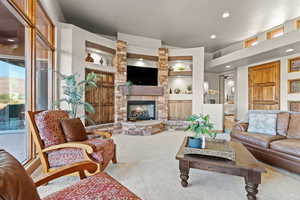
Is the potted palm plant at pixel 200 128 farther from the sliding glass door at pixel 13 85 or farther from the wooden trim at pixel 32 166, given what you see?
the sliding glass door at pixel 13 85

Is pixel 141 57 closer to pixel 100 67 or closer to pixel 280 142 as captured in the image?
pixel 100 67

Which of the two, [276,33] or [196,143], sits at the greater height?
[276,33]

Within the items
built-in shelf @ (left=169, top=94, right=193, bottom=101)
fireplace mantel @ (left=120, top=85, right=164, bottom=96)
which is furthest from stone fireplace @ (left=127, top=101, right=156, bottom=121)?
built-in shelf @ (left=169, top=94, right=193, bottom=101)

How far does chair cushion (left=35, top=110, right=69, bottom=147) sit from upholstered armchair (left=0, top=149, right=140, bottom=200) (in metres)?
0.94

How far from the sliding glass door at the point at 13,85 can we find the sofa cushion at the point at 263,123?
433 cm

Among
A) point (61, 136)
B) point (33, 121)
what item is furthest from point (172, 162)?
point (33, 121)

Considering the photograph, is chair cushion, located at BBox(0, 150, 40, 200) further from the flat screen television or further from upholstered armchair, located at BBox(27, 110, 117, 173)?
the flat screen television

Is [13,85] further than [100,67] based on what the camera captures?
No

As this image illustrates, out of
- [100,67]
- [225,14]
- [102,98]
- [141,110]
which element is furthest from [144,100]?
[225,14]

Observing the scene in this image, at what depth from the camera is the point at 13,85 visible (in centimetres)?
309

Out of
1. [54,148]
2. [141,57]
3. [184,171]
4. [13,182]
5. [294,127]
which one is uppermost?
[141,57]

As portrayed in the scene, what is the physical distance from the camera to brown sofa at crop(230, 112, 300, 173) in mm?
2396

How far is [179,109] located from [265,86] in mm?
3292

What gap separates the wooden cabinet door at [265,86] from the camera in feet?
18.4
